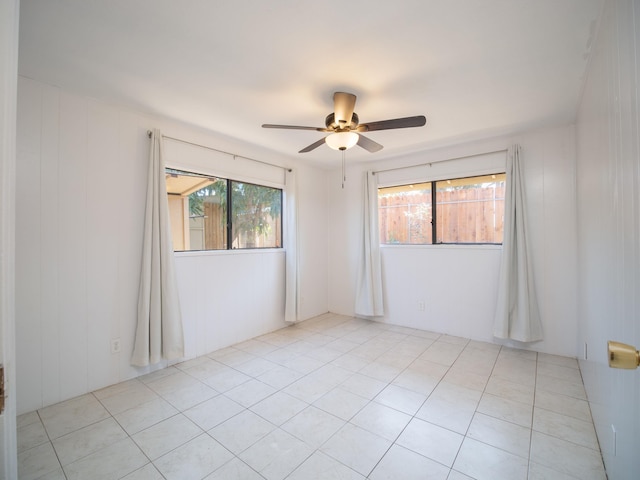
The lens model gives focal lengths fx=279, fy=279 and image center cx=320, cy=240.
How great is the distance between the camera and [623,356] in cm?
73

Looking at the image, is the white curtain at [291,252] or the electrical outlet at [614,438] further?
the white curtain at [291,252]

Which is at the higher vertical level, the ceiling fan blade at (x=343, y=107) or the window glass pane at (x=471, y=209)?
the ceiling fan blade at (x=343, y=107)

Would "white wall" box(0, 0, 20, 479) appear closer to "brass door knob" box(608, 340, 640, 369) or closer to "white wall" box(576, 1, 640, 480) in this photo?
"brass door knob" box(608, 340, 640, 369)

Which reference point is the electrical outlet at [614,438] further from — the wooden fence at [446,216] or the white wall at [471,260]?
the wooden fence at [446,216]

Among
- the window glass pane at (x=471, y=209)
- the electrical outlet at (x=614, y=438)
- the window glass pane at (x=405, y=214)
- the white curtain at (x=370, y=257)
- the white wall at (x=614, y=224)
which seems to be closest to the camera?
the white wall at (x=614, y=224)

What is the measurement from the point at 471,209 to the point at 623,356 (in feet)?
10.5

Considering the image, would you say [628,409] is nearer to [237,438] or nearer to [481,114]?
[237,438]

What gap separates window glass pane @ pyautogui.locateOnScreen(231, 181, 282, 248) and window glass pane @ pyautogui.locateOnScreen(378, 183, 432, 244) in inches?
63.3

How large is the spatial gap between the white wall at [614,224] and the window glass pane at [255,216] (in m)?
3.33

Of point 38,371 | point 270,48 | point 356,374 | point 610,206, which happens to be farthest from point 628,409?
point 38,371

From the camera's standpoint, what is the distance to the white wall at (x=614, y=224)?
3.41ft

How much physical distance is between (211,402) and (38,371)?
1310mm

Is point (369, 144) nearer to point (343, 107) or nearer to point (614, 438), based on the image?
point (343, 107)

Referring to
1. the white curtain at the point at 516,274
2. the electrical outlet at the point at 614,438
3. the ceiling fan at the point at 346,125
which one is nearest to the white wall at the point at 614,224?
the electrical outlet at the point at 614,438
